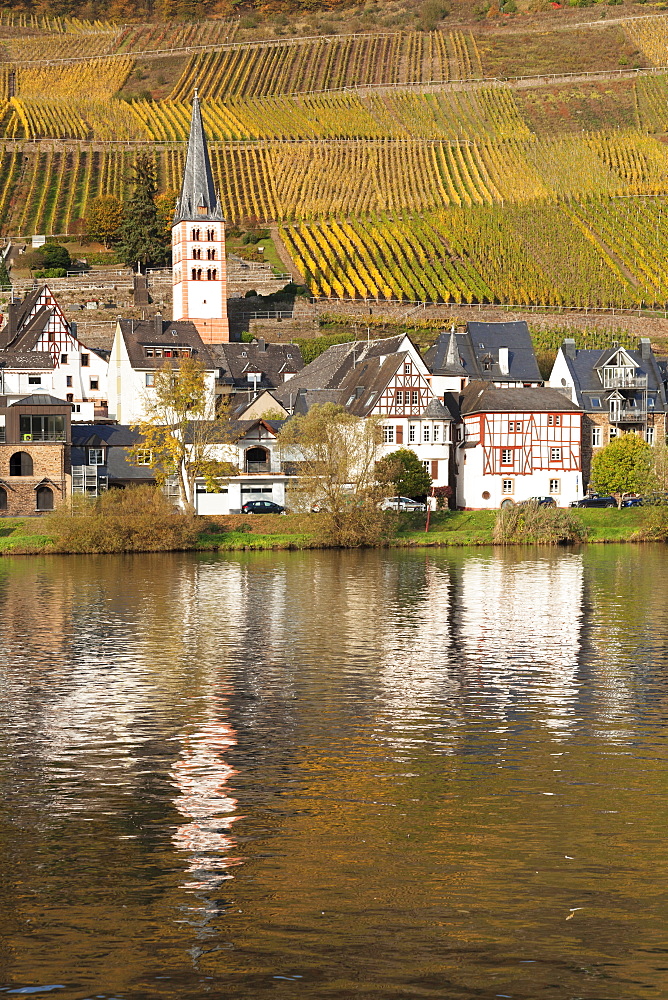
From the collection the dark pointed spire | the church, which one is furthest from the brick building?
the dark pointed spire

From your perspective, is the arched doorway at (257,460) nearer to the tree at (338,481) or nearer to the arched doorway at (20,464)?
the arched doorway at (20,464)

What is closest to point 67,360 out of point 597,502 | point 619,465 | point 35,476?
point 35,476

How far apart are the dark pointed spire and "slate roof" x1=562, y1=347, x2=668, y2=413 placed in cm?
3455

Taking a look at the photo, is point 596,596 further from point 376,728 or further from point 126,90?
point 126,90

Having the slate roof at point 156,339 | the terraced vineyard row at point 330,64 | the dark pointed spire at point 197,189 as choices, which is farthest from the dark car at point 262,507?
the terraced vineyard row at point 330,64

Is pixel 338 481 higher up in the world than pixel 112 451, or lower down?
lower down

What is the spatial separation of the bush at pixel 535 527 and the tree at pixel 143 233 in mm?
61046

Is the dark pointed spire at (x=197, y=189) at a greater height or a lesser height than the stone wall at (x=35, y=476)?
greater

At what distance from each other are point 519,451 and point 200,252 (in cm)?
3758

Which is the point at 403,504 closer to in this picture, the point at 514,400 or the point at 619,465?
the point at 619,465

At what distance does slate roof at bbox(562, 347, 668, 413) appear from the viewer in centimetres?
8756

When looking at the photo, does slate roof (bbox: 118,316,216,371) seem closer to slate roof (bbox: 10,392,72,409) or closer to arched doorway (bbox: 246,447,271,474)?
arched doorway (bbox: 246,447,271,474)

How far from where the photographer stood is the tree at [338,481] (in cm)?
6419

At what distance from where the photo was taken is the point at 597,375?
3487 inches
